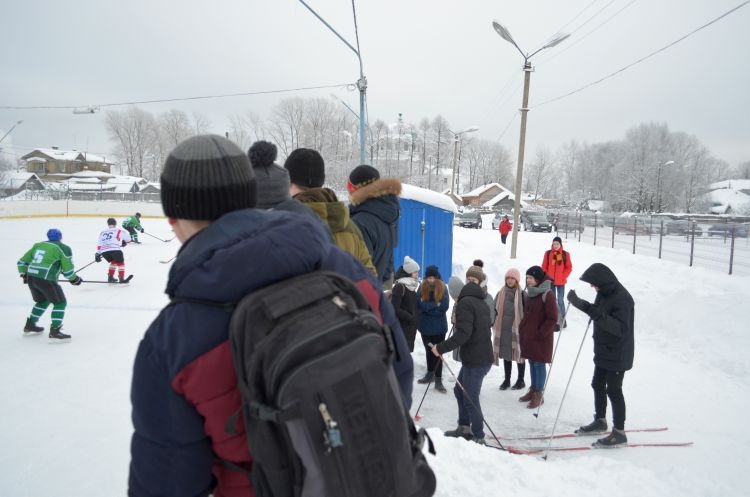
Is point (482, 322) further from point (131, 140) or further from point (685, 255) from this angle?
point (131, 140)

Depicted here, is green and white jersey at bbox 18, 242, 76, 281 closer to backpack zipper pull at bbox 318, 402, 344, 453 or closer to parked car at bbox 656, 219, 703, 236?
backpack zipper pull at bbox 318, 402, 344, 453

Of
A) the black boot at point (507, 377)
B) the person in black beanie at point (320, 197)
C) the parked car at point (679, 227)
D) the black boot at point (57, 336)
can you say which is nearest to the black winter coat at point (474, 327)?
the black boot at point (507, 377)

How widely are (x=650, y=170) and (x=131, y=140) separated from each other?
7868 cm

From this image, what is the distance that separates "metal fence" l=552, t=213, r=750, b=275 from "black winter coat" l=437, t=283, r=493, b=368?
33.0 feet

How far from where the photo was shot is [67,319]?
313 inches

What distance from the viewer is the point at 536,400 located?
582 cm

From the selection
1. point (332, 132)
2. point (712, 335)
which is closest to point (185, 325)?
point (712, 335)

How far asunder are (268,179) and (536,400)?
204 inches

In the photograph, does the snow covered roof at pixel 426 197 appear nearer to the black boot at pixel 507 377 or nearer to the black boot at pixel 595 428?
the black boot at pixel 507 377

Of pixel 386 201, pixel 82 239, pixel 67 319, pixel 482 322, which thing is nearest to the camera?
pixel 386 201

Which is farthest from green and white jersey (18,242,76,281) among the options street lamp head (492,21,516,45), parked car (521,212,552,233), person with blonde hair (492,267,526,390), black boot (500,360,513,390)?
parked car (521,212,552,233)

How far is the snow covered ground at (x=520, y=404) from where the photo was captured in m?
3.53

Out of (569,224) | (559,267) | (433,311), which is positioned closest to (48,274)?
(433,311)

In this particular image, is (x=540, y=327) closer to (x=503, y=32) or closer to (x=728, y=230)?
(x=503, y=32)
